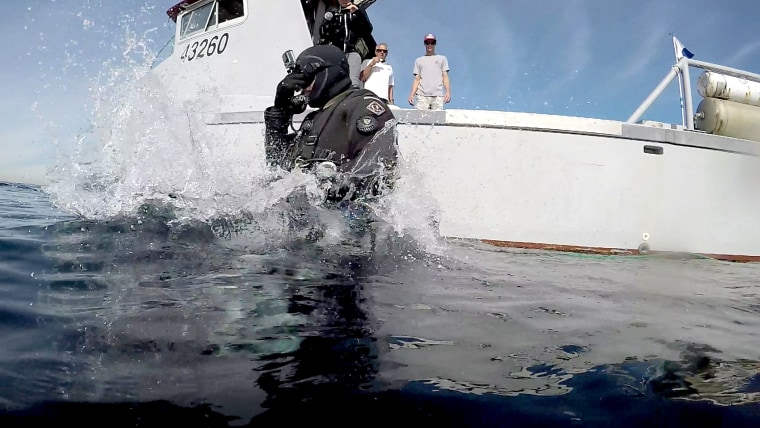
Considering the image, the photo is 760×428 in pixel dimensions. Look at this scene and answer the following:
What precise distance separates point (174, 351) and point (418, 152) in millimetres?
4167

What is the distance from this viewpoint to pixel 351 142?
3.29 meters

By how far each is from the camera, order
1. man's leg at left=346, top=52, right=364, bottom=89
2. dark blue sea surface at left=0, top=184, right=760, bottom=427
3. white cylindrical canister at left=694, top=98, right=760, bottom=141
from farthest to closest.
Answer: white cylindrical canister at left=694, top=98, right=760, bottom=141
man's leg at left=346, top=52, right=364, bottom=89
dark blue sea surface at left=0, top=184, right=760, bottom=427

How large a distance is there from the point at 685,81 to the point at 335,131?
4.56 m

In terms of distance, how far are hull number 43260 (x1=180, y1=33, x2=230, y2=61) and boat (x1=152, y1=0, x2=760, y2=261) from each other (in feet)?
4.88

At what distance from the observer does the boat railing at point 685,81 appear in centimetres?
571

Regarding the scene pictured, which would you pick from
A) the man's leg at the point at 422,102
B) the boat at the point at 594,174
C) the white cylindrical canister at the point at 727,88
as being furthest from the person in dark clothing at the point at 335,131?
the white cylindrical canister at the point at 727,88

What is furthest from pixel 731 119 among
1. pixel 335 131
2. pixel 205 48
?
pixel 205 48

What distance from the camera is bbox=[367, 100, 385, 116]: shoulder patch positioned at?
3.32 m

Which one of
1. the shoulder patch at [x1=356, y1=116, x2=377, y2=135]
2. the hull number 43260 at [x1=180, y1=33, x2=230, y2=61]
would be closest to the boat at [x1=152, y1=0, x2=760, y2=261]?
the hull number 43260 at [x1=180, y1=33, x2=230, y2=61]

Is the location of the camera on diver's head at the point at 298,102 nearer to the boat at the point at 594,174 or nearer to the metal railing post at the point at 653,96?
the boat at the point at 594,174

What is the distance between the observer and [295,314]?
5.39 feet

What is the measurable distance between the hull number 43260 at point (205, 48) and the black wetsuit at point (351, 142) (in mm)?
3615

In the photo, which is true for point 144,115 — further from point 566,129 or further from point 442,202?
point 566,129

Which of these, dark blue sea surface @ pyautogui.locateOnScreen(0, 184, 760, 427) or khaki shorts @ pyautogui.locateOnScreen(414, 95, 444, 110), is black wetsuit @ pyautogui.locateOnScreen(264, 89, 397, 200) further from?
khaki shorts @ pyautogui.locateOnScreen(414, 95, 444, 110)
